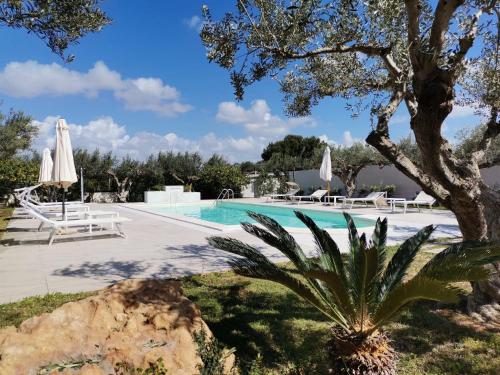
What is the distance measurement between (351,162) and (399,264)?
822 inches

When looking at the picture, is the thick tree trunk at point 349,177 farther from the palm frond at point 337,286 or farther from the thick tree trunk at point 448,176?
the palm frond at point 337,286

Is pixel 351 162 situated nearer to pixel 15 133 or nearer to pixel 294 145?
pixel 15 133

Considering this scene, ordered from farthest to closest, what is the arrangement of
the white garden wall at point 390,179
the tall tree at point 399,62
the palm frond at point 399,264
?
the white garden wall at point 390,179
the tall tree at point 399,62
the palm frond at point 399,264

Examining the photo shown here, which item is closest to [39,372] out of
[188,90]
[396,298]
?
[396,298]

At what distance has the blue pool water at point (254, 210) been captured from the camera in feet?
52.2


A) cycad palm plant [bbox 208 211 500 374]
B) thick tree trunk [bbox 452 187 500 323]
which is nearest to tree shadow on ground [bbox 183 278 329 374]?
cycad palm plant [bbox 208 211 500 374]

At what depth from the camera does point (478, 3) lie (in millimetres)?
5398

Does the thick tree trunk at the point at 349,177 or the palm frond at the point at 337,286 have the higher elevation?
the thick tree trunk at the point at 349,177

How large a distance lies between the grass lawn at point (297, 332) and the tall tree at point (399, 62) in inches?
33.8

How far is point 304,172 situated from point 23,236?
22.6m

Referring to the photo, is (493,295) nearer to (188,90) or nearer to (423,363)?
(423,363)

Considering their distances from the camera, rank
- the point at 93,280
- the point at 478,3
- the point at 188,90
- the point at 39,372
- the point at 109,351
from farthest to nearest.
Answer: the point at 188,90, the point at 93,280, the point at 478,3, the point at 109,351, the point at 39,372

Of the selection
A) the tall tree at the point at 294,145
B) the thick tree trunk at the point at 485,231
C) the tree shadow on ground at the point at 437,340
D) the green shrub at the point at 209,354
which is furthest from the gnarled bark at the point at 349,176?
the tall tree at the point at 294,145

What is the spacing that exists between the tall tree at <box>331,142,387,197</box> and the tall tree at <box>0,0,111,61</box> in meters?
20.2
